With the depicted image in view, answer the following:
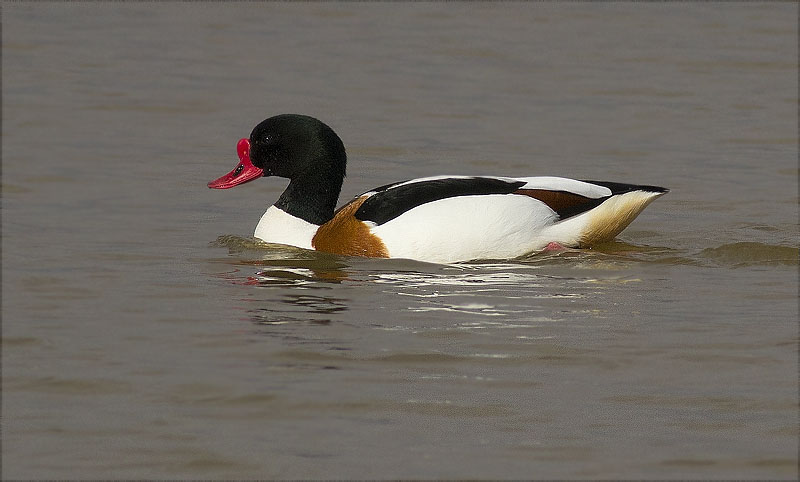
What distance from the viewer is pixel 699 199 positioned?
508 inches

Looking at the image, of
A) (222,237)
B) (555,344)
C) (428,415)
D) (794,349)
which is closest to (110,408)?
(428,415)

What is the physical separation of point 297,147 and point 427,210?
134 centimetres

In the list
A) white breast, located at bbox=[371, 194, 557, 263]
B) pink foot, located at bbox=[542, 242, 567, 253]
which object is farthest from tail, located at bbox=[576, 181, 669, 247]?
white breast, located at bbox=[371, 194, 557, 263]

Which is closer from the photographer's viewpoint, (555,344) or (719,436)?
(719,436)

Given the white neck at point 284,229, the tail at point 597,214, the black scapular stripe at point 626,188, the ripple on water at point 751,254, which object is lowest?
the white neck at point 284,229

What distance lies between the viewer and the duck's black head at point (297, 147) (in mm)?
11055

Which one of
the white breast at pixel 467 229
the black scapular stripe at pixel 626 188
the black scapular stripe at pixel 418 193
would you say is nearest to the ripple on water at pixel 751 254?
the black scapular stripe at pixel 626 188

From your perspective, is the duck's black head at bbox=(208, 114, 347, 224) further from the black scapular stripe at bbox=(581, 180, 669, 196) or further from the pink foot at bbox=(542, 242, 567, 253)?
the black scapular stripe at bbox=(581, 180, 669, 196)

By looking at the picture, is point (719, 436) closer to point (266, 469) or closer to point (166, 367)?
point (266, 469)

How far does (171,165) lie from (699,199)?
4783mm

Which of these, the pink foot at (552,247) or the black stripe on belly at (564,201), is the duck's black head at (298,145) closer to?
the black stripe on belly at (564,201)

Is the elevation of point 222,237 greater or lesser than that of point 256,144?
lesser

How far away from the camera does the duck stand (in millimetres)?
10211

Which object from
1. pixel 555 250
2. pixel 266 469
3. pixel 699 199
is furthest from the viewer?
pixel 699 199
